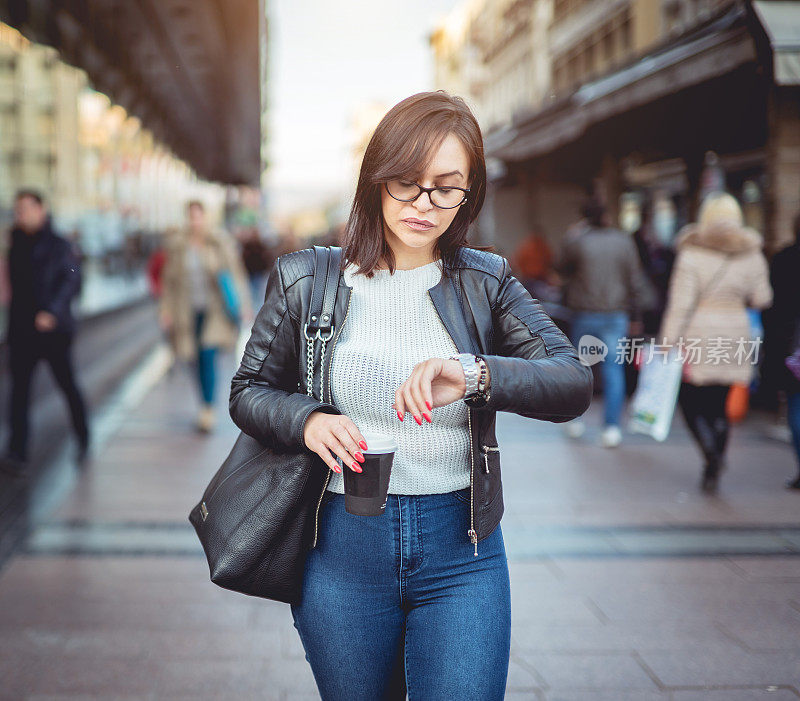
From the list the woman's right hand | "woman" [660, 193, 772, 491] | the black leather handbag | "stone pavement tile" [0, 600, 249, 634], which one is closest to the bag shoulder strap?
the black leather handbag

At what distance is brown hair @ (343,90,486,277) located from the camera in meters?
1.77

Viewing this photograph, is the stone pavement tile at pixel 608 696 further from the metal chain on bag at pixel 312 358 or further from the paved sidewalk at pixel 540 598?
the metal chain on bag at pixel 312 358

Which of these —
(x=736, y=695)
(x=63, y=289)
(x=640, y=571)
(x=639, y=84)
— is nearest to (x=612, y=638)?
(x=736, y=695)

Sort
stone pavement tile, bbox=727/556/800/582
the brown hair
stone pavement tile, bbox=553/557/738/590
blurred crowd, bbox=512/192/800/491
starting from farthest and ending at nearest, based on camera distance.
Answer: blurred crowd, bbox=512/192/800/491 < stone pavement tile, bbox=553/557/738/590 < stone pavement tile, bbox=727/556/800/582 < the brown hair

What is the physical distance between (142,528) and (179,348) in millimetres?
3070

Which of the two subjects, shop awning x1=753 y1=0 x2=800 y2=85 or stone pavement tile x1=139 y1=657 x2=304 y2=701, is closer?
shop awning x1=753 y1=0 x2=800 y2=85

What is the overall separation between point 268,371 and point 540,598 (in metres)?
2.40

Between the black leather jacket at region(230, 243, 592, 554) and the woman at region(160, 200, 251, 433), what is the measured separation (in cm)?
579

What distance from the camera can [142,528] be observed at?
16.1 ft

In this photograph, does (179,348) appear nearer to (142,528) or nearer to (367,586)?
(142,528)

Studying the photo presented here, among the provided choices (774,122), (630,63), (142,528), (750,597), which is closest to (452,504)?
(750,597)

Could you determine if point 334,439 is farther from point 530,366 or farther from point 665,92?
point 665,92

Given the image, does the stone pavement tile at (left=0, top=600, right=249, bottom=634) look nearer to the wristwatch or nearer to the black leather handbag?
the black leather handbag

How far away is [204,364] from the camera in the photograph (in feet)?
25.2
